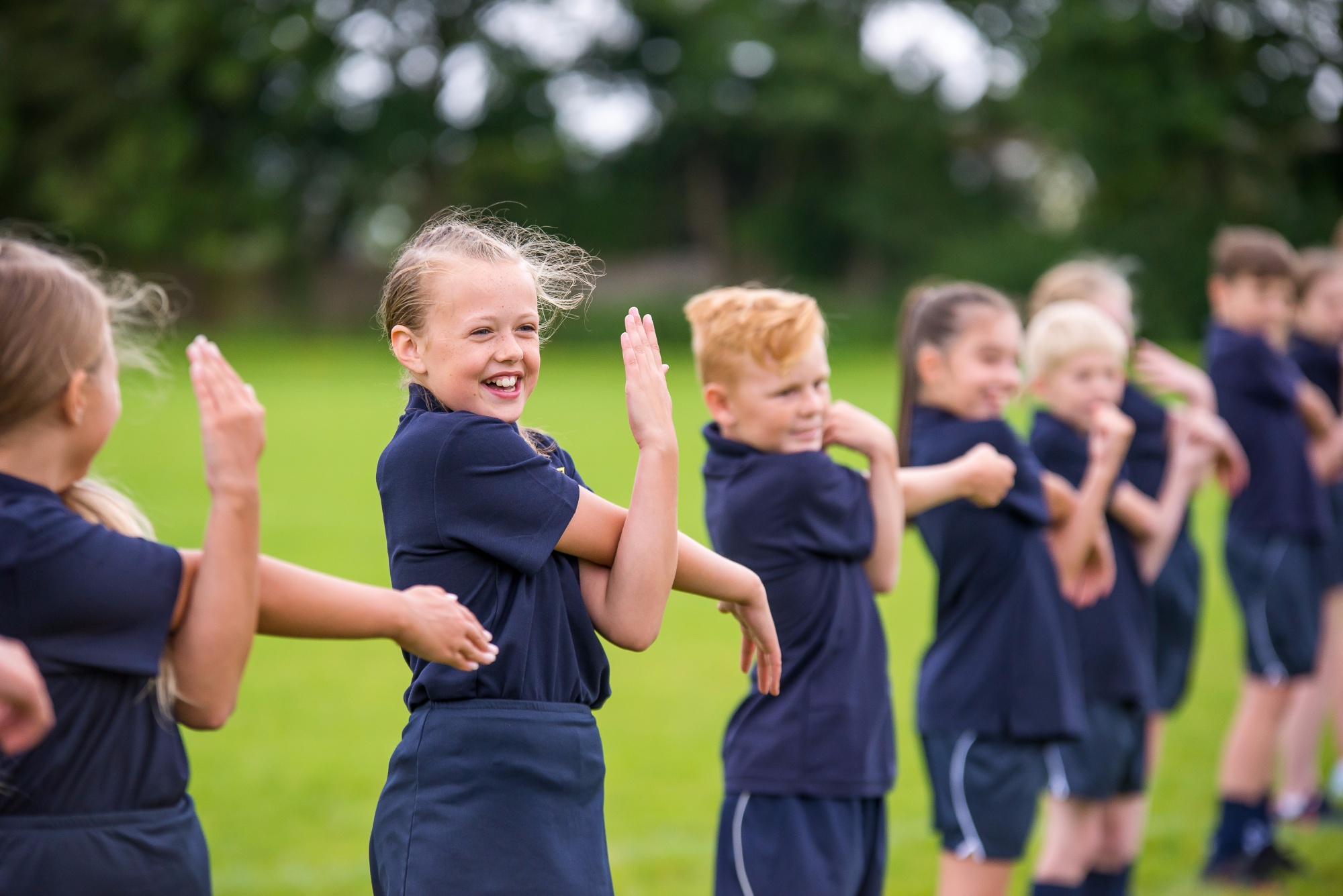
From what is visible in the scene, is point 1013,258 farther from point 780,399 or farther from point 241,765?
point 780,399

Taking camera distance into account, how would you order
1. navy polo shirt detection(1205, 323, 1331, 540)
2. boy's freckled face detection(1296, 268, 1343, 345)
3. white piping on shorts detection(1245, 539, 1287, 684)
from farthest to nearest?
boy's freckled face detection(1296, 268, 1343, 345), navy polo shirt detection(1205, 323, 1331, 540), white piping on shorts detection(1245, 539, 1287, 684)

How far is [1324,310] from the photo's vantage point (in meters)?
6.26

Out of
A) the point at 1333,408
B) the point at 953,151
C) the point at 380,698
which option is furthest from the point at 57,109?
the point at 1333,408

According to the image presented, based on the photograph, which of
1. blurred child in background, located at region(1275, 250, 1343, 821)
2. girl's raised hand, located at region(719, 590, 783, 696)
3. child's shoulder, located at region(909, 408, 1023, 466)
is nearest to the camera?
girl's raised hand, located at region(719, 590, 783, 696)

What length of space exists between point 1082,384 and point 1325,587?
2354 mm

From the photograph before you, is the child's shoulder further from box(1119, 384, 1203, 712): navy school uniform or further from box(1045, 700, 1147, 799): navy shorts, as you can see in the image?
box(1119, 384, 1203, 712): navy school uniform

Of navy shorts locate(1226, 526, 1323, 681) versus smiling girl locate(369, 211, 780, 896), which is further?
navy shorts locate(1226, 526, 1323, 681)

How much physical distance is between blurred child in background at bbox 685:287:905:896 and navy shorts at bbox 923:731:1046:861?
1.40ft

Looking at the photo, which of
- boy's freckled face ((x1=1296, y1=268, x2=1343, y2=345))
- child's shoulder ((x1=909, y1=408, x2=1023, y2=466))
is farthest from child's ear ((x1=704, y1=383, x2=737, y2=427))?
boy's freckled face ((x1=1296, y1=268, x2=1343, y2=345))

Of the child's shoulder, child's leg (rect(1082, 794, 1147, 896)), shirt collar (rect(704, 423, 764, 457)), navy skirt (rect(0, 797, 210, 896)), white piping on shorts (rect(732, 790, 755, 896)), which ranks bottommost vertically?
child's leg (rect(1082, 794, 1147, 896))

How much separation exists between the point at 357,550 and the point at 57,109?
93.9ft

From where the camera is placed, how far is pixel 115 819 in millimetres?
2033

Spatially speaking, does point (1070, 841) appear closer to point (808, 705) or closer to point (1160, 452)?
point (808, 705)

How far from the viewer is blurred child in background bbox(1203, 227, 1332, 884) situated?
5473 millimetres
